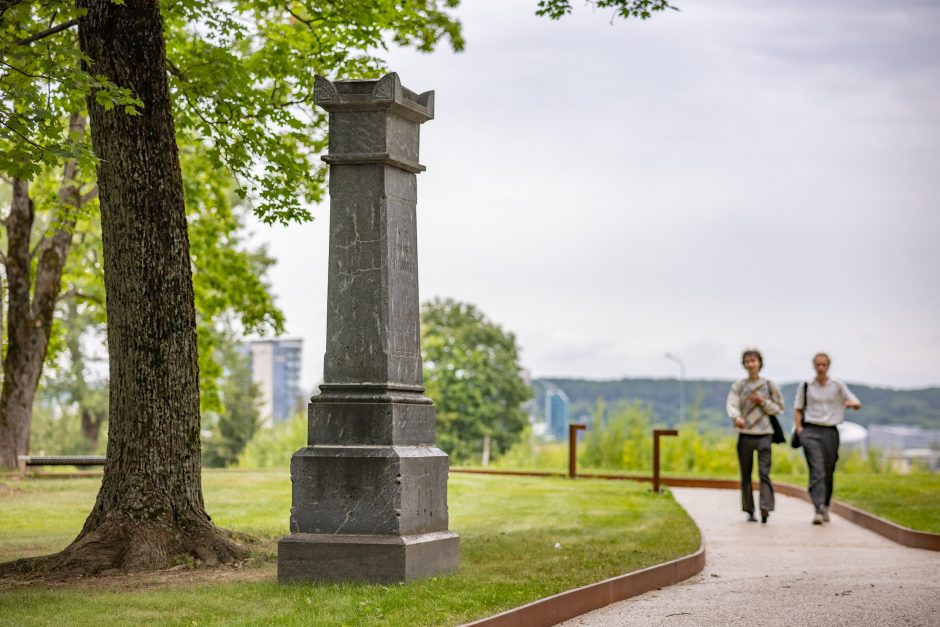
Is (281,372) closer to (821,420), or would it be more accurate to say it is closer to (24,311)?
(24,311)

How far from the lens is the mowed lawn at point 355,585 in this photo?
8.10m

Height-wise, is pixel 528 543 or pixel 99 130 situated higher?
pixel 99 130

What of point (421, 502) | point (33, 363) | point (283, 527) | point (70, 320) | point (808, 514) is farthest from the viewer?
point (70, 320)

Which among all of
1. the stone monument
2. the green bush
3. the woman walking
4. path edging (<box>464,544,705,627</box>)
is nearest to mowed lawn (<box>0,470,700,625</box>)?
path edging (<box>464,544,705,627</box>)

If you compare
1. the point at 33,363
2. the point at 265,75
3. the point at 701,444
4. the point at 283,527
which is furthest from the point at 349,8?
the point at 701,444

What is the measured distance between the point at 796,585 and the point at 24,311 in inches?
641

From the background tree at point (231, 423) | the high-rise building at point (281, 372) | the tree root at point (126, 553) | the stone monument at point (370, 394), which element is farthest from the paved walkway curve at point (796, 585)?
the high-rise building at point (281, 372)

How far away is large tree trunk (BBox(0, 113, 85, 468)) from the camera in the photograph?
74.0 feet

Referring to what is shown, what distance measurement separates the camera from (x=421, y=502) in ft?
31.8

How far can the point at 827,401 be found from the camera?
52.4 feet

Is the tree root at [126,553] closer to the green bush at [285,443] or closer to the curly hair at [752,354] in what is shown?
the curly hair at [752,354]

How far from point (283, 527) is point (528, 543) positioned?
9.78 ft

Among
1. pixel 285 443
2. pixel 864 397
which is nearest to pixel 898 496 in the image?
pixel 285 443

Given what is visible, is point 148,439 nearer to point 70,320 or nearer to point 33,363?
point 33,363
